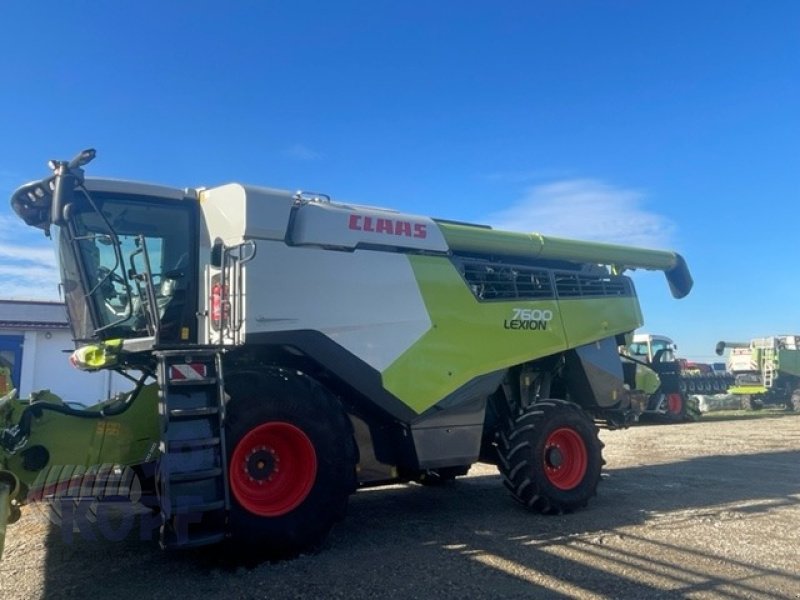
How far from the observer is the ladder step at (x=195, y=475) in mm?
4910

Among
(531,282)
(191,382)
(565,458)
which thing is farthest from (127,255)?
(565,458)

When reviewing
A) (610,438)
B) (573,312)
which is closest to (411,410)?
(573,312)

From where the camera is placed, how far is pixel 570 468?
25.1 ft

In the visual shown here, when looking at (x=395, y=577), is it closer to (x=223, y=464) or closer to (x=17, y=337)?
(x=223, y=464)

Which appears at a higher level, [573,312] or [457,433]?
[573,312]

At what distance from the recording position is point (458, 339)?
22.9ft

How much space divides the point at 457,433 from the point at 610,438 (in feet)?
32.6

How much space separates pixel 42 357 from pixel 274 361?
1833 cm

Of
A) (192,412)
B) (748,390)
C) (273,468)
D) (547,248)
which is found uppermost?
(547,248)

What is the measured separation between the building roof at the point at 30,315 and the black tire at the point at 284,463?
17.7 meters

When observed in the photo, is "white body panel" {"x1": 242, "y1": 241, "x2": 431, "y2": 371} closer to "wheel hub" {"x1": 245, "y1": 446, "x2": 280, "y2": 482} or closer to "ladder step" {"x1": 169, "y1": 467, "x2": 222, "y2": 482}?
"wheel hub" {"x1": 245, "y1": 446, "x2": 280, "y2": 482}

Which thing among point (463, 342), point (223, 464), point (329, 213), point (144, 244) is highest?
point (329, 213)

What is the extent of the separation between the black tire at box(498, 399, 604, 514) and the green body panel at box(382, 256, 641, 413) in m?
0.66

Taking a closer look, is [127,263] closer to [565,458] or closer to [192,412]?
[192,412]
